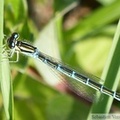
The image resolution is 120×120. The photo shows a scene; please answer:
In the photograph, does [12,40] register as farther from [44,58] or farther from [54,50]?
[54,50]

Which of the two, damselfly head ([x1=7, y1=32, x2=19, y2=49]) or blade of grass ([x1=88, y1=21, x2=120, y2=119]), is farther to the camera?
damselfly head ([x1=7, y1=32, x2=19, y2=49])

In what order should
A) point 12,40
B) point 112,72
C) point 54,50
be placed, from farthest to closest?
point 54,50, point 12,40, point 112,72

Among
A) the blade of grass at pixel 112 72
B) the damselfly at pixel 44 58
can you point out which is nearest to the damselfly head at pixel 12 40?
the damselfly at pixel 44 58

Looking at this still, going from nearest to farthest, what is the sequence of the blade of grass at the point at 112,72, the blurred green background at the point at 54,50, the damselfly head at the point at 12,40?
the blade of grass at the point at 112,72 → the damselfly head at the point at 12,40 → the blurred green background at the point at 54,50

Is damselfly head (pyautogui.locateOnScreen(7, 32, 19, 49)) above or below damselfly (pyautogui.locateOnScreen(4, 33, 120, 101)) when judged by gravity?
above

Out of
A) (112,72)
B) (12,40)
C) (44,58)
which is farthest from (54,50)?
(112,72)

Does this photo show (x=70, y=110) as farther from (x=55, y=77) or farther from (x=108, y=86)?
(x=108, y=86)

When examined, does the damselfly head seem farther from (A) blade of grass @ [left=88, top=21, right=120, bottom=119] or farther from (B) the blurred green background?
(A) blade of grass @ [left=88, top=21, right=120, bottom=119]

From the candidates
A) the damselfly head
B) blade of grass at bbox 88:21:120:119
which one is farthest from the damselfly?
blade of grass at bbox 88:21:120:119

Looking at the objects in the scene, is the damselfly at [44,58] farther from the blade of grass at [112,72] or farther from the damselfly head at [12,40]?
the blade of grass at [112,72]

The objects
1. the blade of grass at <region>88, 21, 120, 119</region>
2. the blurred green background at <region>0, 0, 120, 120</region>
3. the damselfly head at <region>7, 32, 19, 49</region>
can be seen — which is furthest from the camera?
the blurred green background at <region>0, 0, 120, 120</region>
